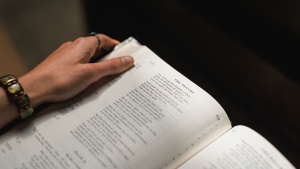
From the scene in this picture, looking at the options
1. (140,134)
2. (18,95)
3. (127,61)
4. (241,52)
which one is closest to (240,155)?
(140,134)

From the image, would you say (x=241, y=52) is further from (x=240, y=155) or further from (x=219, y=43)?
(x=240, y=155)

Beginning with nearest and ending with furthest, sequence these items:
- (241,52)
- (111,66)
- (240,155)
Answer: (240,155), (111,66), (241,52)

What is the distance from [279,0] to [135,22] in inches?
23.1

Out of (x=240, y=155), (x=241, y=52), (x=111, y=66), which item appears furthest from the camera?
(x=241, y=52)

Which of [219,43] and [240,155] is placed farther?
[219,43]

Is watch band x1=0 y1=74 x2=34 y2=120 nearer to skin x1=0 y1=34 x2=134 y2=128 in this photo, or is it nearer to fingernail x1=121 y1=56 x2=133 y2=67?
skin x1=0 y1=34 x2=134 y2=128

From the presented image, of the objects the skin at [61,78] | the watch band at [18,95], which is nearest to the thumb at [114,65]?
the skin at [61,78]

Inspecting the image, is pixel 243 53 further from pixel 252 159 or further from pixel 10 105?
pixel 10 105

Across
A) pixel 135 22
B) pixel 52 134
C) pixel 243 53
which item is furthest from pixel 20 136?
pixel 135 22

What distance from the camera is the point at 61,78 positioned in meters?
0.63

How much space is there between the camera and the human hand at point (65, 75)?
625 millimetres

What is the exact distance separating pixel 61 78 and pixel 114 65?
10cm

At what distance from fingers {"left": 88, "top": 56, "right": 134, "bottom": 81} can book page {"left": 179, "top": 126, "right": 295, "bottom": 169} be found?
8.9 inches

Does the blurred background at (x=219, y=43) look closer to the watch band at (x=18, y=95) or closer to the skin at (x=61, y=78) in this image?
the skin at (x=61, y=78)
